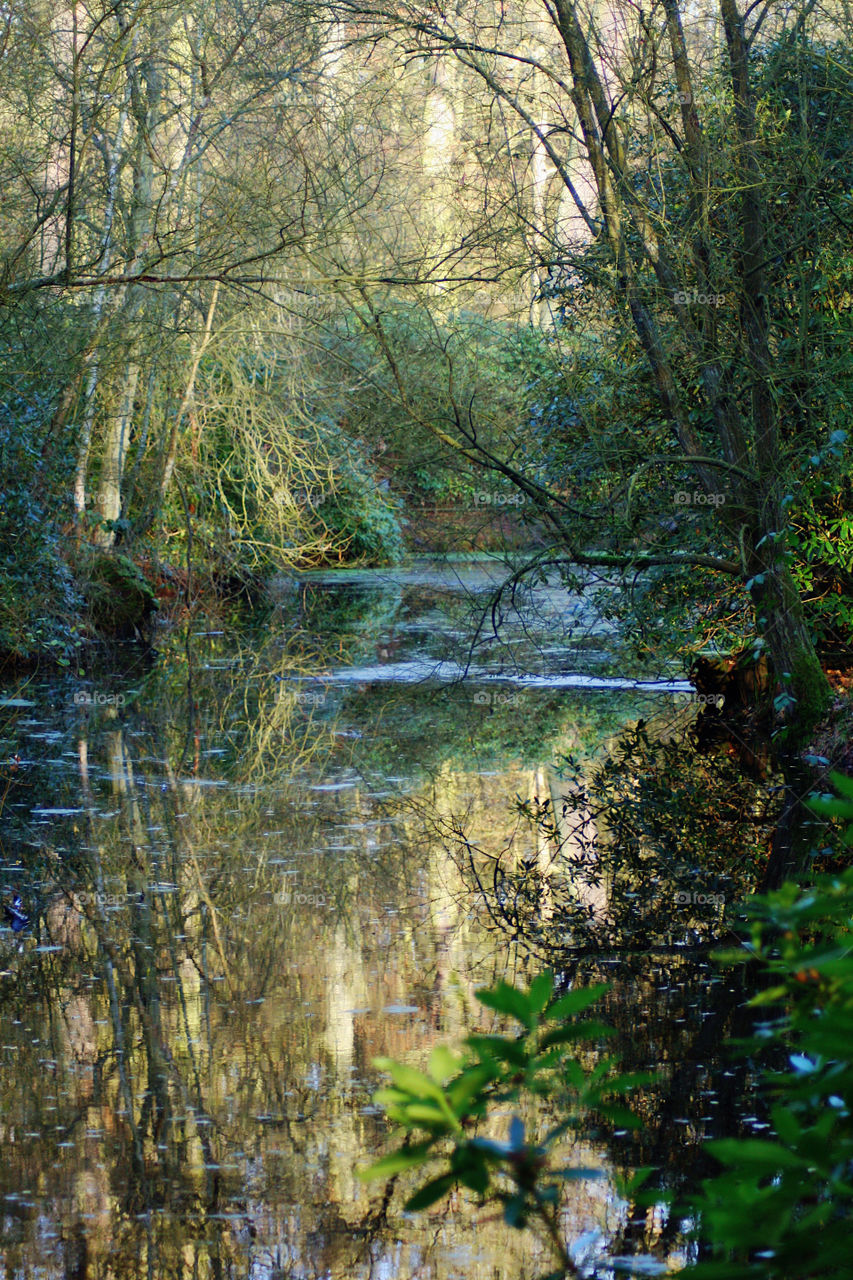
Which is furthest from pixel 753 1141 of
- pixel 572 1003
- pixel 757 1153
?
pixel 572 1003

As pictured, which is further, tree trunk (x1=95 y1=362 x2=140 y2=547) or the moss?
tree trunk (x1=95 y1=362 x2=140 y2=547)

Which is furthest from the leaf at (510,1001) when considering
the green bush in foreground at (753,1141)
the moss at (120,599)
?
the moss at (120,599)

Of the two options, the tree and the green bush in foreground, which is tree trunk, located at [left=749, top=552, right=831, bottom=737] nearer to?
the tree

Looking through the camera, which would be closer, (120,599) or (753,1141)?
(753,1141)

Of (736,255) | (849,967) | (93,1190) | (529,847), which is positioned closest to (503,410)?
(736,255)

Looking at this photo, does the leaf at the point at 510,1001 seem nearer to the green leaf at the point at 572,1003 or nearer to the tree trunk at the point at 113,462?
the green leaf at the point at 572,1003

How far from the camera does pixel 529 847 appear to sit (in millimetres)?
7562

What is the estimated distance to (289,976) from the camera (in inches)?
217

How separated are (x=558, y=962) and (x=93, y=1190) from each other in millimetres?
2357

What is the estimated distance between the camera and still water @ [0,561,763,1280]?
11.8 feet

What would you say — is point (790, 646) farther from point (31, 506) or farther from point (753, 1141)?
point (753, 1141)

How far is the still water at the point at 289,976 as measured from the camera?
3.60m

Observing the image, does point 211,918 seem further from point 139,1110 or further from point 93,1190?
point 93,1190

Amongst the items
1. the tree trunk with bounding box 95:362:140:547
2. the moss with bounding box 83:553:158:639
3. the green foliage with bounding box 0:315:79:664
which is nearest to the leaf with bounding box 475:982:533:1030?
the green foliage with bounding box 0:315:79:664
